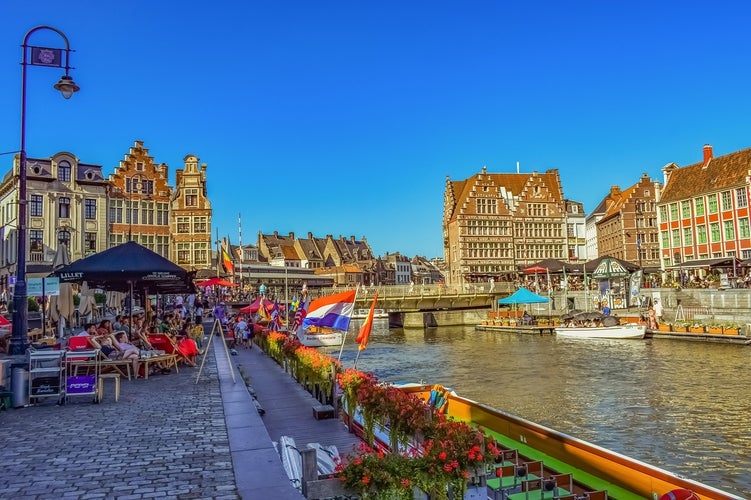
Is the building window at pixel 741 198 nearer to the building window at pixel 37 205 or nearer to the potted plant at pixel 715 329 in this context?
the potted plant at pixel 715 329

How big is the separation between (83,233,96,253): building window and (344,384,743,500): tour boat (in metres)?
46.8

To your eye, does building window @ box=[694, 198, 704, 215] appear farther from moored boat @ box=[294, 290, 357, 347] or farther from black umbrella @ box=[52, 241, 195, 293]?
black umbrella @ box=[52, 241, 195, 293]

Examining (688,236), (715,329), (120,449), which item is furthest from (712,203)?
(120,449)

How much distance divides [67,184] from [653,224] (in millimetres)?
62018

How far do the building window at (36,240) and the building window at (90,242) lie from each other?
3.53m

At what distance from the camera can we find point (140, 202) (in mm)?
55875

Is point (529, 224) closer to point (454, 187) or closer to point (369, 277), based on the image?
point (454, 187)

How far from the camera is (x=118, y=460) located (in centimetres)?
741

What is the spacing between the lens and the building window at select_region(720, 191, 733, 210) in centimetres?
5328

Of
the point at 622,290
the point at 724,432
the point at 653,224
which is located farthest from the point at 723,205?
the point at 724,432

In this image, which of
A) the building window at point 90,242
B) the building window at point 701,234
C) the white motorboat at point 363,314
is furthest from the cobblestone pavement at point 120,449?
the white motorboat at point 363,314

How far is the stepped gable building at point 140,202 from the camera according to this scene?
179 feet

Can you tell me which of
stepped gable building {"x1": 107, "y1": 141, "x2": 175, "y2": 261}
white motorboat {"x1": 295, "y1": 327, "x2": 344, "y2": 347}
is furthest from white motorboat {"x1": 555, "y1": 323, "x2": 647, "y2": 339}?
stepped gable building {"x1": 107, "y1": 141, "x2": 175, "y2": 261}

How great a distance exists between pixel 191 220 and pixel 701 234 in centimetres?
4683
